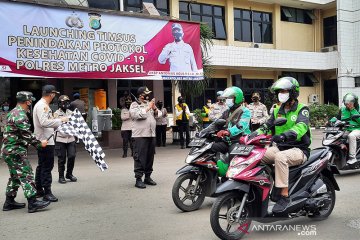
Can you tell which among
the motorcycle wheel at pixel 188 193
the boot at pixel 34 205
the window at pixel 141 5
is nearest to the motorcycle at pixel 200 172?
the motorcycle wheel at pixel 188 193

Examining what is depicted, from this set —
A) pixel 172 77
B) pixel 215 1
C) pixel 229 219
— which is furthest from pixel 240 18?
pixel 229 219

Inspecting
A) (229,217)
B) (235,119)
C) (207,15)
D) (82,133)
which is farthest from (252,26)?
(229,217)

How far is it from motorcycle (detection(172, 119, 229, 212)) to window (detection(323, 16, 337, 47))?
82.1ft

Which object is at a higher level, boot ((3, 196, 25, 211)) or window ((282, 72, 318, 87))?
window ((282, 72, 318, 87))

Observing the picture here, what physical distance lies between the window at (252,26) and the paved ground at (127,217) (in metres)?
18.0

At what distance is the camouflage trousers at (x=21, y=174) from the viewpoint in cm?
634

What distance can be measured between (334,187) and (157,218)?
251cm

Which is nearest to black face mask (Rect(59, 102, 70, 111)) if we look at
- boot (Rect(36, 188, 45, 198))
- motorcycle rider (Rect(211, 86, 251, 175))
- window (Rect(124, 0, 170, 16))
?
boot (Rect(36, 188, 45, 198))

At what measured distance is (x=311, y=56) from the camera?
27.0 m

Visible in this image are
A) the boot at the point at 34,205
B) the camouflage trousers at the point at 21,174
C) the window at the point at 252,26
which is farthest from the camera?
the window at the point at 252,26

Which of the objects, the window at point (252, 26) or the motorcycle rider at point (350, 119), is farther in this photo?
the window at point (252, 26)

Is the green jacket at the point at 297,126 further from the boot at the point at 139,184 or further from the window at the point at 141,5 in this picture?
the window at the point at 141,5

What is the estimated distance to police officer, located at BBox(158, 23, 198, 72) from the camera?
525 inches

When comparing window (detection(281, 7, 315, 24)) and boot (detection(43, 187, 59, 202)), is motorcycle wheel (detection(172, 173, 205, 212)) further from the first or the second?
window (detection(281, 7, 315, 24))
